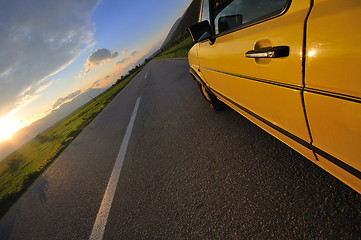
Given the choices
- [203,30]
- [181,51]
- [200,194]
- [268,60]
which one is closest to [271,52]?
[268,60]

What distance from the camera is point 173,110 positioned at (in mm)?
4699

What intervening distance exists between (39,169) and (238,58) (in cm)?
605

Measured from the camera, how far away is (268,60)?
1.20m

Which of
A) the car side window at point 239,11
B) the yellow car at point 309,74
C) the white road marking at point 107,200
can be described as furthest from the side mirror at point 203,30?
the white road marking at point 107,200

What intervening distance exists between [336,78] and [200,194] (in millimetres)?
1629

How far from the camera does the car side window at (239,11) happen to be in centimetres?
139

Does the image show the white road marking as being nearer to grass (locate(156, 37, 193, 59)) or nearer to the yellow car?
the yellow car

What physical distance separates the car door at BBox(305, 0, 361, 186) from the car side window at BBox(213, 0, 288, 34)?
0.41 meters

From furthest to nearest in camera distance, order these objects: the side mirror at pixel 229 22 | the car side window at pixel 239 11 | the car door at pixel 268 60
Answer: the side mirror at pixel 229 22
the car side window at pixel 239 11
the car door at pixel 268 60

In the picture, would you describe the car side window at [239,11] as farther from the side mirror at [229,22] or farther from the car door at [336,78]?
the car door at [336,78]

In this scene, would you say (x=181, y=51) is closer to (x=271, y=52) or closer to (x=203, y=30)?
(x=203, y=30)

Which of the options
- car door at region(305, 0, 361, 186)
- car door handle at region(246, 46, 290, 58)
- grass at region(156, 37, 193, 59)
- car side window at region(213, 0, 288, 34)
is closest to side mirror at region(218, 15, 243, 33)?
car side window at region(213, 0, 288, 34)

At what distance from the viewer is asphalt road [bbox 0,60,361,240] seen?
1.41 m

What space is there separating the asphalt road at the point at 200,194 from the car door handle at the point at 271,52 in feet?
4.19
